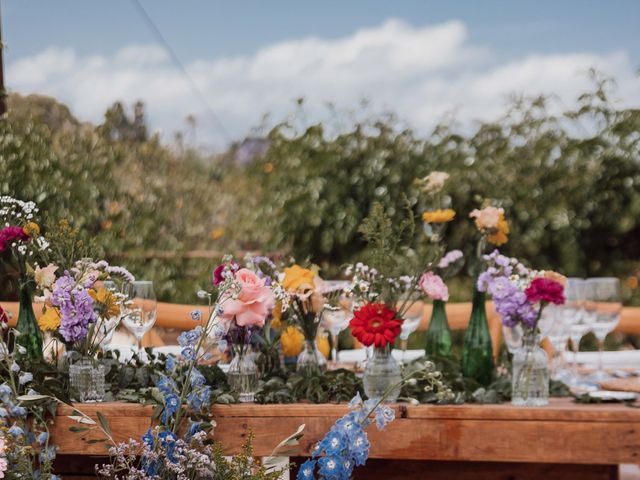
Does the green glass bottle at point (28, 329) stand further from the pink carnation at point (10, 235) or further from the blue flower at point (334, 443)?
the blue flower at point (334, 443)

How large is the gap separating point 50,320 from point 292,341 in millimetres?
528

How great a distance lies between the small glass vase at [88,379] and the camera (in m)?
1.99

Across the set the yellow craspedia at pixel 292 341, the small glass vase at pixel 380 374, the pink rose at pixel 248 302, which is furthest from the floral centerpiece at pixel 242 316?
the small glass vase at pixel 380 374

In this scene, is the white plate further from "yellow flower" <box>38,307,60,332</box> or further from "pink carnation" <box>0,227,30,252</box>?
"pink carnation" <box>0,227,30,252</box>

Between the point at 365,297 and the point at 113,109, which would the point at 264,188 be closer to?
the point at 113,109

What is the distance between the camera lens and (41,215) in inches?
164

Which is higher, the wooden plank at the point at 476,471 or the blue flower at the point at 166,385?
the blue flower at the point at 166,385

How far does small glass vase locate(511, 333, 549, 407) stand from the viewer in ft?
6.38

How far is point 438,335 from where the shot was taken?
234 cm

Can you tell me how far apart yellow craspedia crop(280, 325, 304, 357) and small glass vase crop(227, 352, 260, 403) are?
171 millimetres

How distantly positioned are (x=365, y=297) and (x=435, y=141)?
2.88 m

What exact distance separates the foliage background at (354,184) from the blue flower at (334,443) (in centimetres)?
297

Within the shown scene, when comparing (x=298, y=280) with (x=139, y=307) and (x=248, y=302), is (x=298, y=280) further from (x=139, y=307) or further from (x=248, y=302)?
(x=139, y=307)

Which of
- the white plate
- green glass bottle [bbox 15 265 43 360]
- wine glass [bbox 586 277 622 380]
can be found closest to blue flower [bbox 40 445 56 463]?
green glass bottle [bbox 15 265 43 360]
